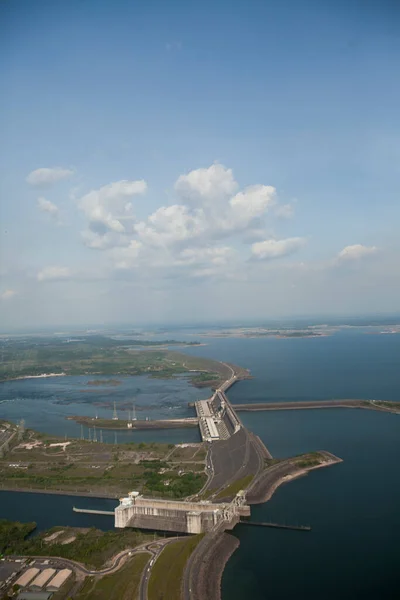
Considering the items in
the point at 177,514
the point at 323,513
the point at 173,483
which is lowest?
the point at 323,513

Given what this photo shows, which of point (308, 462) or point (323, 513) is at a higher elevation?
point (308, 462)

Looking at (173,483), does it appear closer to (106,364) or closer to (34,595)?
(34,595)

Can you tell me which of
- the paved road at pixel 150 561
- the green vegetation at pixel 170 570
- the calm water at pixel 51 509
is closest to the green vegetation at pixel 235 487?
the green vegetation at pixel 170 570

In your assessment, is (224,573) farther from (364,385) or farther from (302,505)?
(364,385)

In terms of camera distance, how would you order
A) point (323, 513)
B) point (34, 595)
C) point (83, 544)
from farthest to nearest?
point (323, 513) < point (83, 544) < point (34, 595)

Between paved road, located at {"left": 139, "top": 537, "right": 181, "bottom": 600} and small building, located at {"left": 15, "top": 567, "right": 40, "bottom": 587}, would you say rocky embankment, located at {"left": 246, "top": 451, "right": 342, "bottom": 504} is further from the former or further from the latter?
small building, located at {"left": 15, "top": 567, "right": 40, "bottom": 587}

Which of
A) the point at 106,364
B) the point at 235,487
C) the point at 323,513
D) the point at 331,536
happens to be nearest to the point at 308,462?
the point at 323,513

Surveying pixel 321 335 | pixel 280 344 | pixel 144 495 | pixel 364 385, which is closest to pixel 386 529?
pixel 144 495

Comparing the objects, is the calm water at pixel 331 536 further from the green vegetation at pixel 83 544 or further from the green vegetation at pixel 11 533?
the green vegetation at pixel 11 533

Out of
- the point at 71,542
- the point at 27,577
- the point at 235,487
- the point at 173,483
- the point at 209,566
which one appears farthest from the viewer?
the point at 173,483
